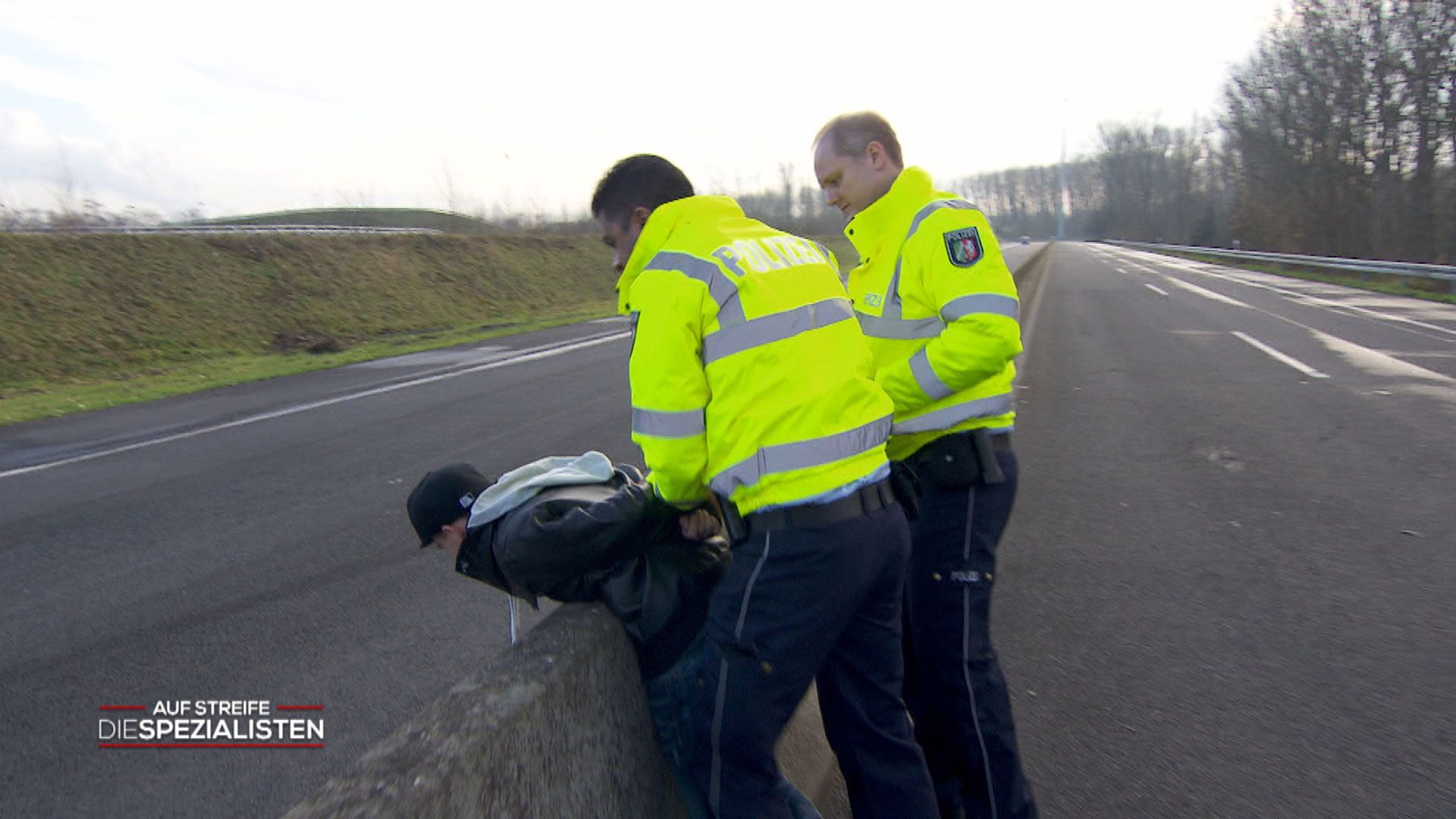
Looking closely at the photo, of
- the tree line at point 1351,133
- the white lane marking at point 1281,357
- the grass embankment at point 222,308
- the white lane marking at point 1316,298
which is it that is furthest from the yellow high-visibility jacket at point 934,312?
the tree line at point 1351,133

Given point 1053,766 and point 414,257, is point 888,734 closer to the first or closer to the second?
point 1053,766

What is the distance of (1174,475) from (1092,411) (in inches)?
111

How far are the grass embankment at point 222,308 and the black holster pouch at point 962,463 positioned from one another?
13063 mm

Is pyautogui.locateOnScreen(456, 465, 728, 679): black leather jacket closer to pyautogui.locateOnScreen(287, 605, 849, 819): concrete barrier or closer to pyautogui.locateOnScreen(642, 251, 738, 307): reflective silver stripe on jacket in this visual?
pyautogui.locateOnScreen(287, 605, 849, 819): concrete barrier

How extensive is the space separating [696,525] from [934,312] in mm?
1000

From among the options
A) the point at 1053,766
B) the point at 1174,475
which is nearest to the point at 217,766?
Answer: the point at 1053,766

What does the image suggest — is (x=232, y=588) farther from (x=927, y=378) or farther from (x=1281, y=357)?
(x=1281, y=357)

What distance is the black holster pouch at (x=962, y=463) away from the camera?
2947 millimetres

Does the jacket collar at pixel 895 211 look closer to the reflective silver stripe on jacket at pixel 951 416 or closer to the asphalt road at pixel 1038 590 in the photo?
the reflective silver stripe on jacket at pixel 951 416

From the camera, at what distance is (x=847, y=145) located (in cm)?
307

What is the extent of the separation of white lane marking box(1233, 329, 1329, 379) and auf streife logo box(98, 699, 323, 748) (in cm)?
1183

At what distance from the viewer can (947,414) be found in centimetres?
297

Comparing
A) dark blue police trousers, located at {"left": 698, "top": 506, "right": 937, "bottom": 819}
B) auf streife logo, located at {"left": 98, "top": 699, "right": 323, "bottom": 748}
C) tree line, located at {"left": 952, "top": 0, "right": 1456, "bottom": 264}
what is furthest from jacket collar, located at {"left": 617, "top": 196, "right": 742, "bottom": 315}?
tree line, located at {"left": 952, "top": 0, "right": 1456, "bottom": 264}

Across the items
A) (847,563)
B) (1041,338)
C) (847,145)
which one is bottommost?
(1041,338)
